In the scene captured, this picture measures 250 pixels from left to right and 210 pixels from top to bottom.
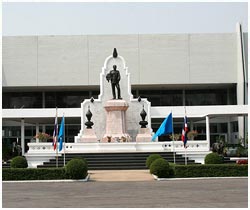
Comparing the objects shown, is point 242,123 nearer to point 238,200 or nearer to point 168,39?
point 168,39

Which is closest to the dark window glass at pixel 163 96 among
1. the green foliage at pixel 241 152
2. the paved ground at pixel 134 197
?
the green foliage at pixel 241 152

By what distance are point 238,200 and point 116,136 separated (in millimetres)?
23457

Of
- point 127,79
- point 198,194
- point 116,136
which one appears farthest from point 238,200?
point 127,79

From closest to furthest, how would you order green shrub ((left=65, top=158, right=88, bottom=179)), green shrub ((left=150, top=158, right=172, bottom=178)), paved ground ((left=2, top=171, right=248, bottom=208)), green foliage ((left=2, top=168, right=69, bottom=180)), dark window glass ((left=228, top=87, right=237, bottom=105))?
paved ground ((left=2, top=171, right=248, bottom=208))
green shrub ((left=65, top=158, right=88, bottom=179))
green foliage ((left=2, top=168, right=69, bottom=180))
green shrub ((left=150, top=158, right=172, bottom=178))
dark window glass ((left=228, top=87, right=237, bottom=105))

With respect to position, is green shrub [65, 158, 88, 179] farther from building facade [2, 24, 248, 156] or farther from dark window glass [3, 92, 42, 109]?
dark window glass [3, 92, 42, 109]

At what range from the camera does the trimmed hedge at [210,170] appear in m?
21.0

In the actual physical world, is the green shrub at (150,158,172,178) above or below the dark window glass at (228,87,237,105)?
below

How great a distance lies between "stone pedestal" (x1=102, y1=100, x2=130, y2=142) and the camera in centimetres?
3612

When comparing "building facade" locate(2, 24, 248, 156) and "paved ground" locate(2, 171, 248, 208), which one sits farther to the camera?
"building facade" locate(2, 24, 248, 156)

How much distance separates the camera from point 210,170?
69.5ft

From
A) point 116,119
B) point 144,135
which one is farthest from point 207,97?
point 116,119

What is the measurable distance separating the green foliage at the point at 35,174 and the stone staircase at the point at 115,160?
6.59 m

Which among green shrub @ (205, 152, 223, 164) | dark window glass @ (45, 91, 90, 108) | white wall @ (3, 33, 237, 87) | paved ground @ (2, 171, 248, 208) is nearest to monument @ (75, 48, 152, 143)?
green shrub @ (205, 152, 223, 164)

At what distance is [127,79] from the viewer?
41.1 m
